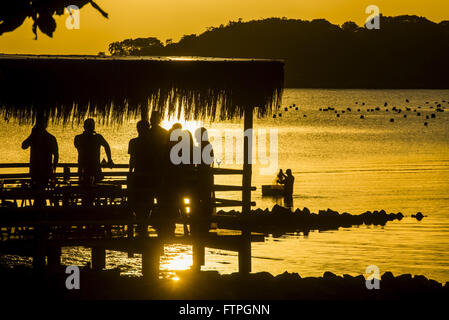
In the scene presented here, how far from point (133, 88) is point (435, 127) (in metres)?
138

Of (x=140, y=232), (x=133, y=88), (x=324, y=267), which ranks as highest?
(x=133, y=88)

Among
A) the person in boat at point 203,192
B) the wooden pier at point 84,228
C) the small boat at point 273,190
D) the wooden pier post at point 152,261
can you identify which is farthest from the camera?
the small boat at point 273,190

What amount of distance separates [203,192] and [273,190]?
28993 mm

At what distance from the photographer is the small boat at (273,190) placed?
145ft

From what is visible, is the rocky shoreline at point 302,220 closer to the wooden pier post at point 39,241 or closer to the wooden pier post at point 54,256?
the wooden pier post at point 54,256

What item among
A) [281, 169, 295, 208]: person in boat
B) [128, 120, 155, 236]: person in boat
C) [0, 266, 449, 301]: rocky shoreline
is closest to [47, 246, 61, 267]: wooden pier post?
[0, 266, 449, 301]: rocky shoreline

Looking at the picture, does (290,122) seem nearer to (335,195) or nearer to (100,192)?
(335,195)

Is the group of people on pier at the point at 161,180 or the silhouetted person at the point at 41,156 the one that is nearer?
the group of people on pier at the point at 161,180

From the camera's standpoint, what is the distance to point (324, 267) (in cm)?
2441

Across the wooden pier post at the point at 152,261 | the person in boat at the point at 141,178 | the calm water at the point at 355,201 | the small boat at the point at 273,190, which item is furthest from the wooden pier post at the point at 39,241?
the small boat at the point at 273,190

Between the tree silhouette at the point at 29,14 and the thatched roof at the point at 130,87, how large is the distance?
4.22 m

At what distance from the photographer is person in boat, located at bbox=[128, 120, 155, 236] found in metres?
14.4
